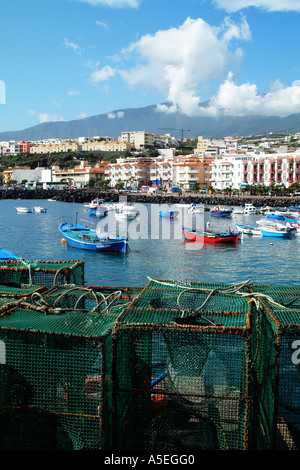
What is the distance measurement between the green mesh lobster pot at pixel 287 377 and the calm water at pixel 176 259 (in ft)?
44.4

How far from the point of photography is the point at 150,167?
89.6 meters

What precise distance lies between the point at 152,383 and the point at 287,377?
101 cm

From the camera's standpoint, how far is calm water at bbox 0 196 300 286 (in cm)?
1861

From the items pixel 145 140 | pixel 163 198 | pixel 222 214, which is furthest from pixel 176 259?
pixel 145 140

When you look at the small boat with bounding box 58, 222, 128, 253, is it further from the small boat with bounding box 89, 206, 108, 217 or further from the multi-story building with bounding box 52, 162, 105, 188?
the multi-story building with bounding box 52, 162, 105, 188

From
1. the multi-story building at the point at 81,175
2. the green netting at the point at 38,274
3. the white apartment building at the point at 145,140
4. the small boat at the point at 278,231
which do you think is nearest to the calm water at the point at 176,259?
the small boat at the point at 278,231

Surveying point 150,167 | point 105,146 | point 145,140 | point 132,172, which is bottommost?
point 132,172

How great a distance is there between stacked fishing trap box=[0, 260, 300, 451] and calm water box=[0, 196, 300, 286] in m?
13.5

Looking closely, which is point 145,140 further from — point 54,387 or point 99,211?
point 54,387

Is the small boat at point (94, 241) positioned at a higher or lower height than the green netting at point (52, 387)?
lower

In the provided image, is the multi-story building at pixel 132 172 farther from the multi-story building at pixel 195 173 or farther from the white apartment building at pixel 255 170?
the white apartment building at pixel 255 170

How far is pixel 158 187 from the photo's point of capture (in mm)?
82250

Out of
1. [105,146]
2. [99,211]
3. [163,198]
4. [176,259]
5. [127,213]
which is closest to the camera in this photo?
[176,259]

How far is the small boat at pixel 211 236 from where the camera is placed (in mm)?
27969
